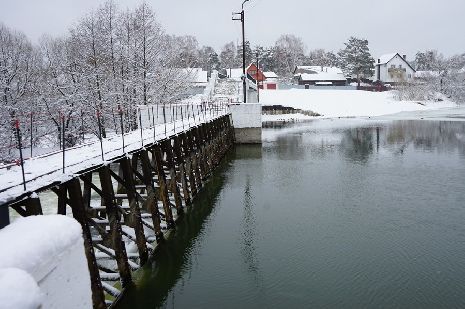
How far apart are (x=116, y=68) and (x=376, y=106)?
4908 cm

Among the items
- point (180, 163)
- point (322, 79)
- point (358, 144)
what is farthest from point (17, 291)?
point (322, 79)

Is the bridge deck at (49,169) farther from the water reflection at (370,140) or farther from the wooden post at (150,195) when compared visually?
the water reflection at (370,140)

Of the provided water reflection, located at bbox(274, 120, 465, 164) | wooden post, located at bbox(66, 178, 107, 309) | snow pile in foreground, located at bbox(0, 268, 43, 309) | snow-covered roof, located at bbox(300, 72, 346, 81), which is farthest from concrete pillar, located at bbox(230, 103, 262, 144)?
snow-covered roof, located at bbox(300, 72, 346, 81)

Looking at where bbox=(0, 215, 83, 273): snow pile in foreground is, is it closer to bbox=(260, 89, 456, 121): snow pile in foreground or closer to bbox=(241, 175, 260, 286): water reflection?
bbox=(241, 175, 260, 286): water reflection

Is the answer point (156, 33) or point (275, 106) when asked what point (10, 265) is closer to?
point (156, 33)

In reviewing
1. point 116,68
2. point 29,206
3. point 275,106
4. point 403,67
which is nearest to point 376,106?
point 275,106

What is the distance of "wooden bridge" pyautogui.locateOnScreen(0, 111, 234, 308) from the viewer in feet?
26.6

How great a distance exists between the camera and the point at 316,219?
15492 millimetres

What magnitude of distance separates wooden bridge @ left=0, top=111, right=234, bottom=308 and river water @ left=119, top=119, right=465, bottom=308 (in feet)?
1.83

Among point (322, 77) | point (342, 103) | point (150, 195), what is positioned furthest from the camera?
point (322, 77)

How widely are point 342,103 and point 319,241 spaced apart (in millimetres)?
60216

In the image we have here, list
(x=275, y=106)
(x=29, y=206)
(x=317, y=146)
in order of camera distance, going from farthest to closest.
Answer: (x=275, y=106), (x=317, y=146), (x=29, y=206)

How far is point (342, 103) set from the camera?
70.4 meters

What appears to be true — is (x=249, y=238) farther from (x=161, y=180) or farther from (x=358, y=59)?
(x=358, y=59)
